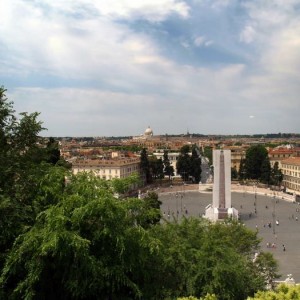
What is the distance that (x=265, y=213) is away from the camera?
51.2 meters

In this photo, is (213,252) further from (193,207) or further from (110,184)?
(193,207)

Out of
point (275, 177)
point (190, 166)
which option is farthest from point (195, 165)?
point (275, 177)

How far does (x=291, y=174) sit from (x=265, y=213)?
30991 mm

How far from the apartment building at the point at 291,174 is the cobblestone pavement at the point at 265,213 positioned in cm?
1272

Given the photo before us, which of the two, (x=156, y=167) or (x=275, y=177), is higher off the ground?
(x=156, y=167)

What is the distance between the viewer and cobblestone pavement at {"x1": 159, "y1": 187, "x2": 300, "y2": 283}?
103 ft

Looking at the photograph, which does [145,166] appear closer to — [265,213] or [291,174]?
[291,174]

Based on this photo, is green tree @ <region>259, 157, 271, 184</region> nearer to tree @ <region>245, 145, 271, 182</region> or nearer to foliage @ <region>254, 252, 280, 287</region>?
tree @ <region>245, 145, 271, 182</region>

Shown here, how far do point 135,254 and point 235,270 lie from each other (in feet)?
12.7

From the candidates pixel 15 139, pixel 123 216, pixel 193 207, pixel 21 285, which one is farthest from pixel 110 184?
pixel 193 207

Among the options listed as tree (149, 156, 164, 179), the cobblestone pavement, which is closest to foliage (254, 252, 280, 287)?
the cobblestone pavement

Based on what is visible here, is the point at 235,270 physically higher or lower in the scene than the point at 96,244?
lower

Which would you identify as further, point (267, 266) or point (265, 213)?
point (265, 213)

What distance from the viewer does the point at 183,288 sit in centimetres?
1344
